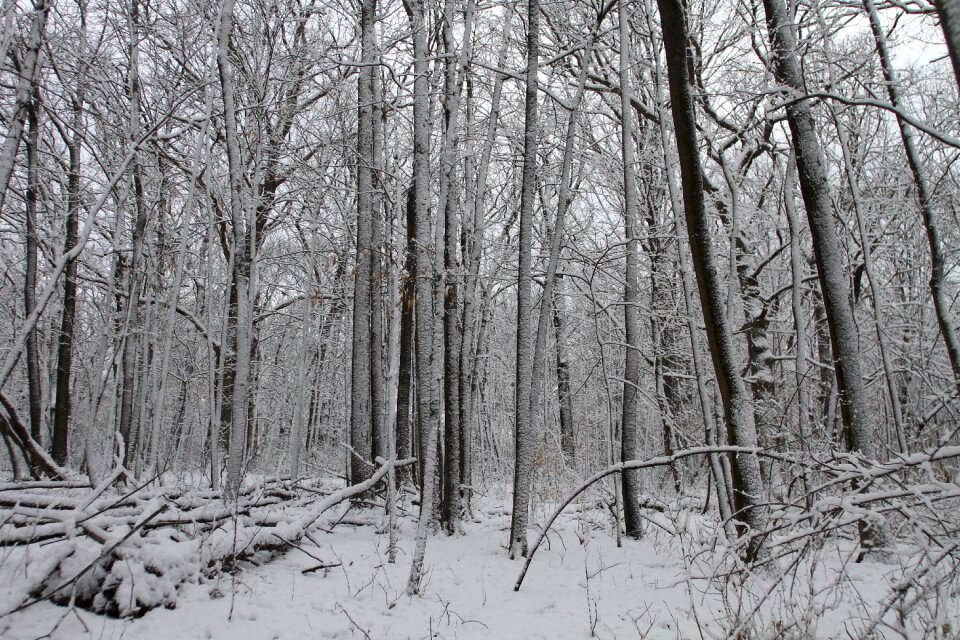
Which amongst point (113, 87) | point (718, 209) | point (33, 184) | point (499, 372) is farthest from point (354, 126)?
point (499, 372)

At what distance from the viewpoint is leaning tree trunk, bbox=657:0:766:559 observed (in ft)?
13.2

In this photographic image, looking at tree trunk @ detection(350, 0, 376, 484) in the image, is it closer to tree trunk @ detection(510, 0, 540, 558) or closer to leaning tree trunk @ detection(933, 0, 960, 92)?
tree trunk @ detection(510, 0, 540, 558)

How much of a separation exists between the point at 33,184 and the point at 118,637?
673cm

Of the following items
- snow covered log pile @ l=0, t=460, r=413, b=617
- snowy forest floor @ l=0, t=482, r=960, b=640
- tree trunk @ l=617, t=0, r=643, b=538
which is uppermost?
tree trunk @ l=617, t=0, r=643, b=538

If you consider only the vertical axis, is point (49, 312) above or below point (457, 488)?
above

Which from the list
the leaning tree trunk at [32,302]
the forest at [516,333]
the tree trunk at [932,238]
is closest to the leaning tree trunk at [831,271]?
the forest at [516,333]

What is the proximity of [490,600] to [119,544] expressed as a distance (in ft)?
8.99

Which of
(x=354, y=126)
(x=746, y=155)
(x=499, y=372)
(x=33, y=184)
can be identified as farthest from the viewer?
(x=499, y=372)

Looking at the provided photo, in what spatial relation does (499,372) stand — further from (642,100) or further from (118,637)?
(118,637)

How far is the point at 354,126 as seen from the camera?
11.0 metres

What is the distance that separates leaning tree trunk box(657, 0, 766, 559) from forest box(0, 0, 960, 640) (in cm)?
2

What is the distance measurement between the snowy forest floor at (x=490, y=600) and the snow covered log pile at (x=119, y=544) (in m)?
0.09

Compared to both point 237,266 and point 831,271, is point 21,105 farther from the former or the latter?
point 831,271

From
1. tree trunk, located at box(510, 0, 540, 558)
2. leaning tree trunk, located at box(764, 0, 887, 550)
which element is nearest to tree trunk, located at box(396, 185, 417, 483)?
tree trunk, located at box(510, 0, 540, 558)
